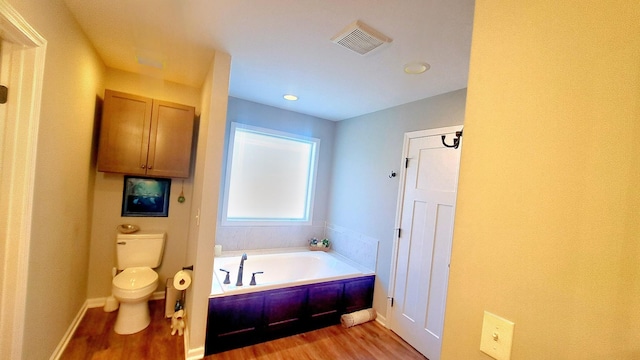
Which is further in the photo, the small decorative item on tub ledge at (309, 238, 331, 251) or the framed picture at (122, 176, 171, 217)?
the small decorative item on tub ledge at (309, 238, 331, 251)

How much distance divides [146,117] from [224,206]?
132 cm

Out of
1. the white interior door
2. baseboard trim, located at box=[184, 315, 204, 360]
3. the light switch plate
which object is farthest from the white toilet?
the light switch plate

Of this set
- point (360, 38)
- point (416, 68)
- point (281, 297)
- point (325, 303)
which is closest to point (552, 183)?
point (360, 38)

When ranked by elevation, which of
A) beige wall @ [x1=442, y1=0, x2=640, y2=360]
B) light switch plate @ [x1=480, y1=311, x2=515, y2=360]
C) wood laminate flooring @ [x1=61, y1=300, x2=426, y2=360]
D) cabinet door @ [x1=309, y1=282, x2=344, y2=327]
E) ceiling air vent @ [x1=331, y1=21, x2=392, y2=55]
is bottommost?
wood laminate flooring @ [x1=61, y1=300, x2=426, y2=360]

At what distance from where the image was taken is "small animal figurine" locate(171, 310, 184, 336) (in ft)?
7.80

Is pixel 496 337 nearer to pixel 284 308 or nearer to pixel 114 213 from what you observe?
pixel 284 308

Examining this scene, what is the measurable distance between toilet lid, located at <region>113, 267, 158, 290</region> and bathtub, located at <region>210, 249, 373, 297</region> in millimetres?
599

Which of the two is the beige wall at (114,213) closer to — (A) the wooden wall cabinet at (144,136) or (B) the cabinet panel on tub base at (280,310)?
(A) the wooden wall cabinet at (144,136)

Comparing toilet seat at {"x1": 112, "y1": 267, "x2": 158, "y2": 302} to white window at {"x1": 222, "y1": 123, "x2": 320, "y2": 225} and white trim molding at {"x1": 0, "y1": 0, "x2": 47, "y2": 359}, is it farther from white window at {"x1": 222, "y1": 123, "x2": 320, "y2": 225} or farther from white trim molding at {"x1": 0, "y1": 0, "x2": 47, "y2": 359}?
white window at {"x1": 222, "y1": 123, "x2": 320, "y2": 225}

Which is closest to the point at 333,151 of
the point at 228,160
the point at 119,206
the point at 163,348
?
the point at 228,160

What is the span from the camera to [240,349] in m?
2.26

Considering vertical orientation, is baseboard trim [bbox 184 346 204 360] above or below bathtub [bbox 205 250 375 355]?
below

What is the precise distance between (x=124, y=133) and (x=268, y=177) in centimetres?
171

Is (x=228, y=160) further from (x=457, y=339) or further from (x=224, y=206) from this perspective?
(x=457, y=339)
